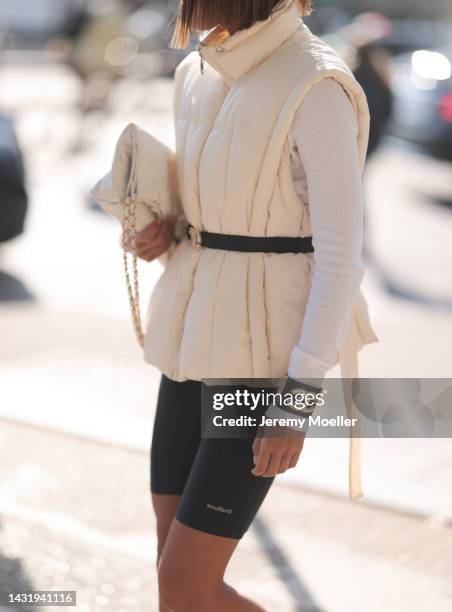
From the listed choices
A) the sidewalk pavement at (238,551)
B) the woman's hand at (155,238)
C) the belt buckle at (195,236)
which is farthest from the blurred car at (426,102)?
the belt buckle at (195,236)

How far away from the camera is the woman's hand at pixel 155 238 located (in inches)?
115

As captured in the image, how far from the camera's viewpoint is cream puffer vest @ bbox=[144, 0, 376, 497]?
2.54 m

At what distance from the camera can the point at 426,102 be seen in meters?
14.2

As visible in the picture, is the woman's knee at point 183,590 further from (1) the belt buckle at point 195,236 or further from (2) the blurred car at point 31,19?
(2) the blurred car at point 31,19

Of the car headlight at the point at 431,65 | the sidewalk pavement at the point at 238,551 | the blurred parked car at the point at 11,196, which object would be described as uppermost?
the sidewalk pavement at the point at 238,551

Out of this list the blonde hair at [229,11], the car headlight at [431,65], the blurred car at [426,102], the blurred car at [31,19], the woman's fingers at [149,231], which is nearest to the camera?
the blonde hair at [229,11]

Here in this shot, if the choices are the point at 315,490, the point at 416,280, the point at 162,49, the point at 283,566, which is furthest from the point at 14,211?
the point at 162,49

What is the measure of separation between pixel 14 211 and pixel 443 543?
503cm

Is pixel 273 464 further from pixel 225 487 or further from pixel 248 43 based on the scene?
pixel 248 43

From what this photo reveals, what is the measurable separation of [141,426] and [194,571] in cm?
288

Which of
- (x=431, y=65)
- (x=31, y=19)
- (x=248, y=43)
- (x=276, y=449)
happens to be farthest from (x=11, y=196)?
(x=31, y=19)

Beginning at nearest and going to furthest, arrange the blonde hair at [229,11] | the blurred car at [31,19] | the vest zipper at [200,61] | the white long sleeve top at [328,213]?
the white long sleeve top at [328,213] < the blonde hair at [229,11] < the vest zipper at [200,61] < the blurred car at [31,19]

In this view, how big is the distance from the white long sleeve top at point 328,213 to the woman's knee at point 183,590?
51cm

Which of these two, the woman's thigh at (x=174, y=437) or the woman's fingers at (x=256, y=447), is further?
the woman's thigh at (x=174, y=437)
